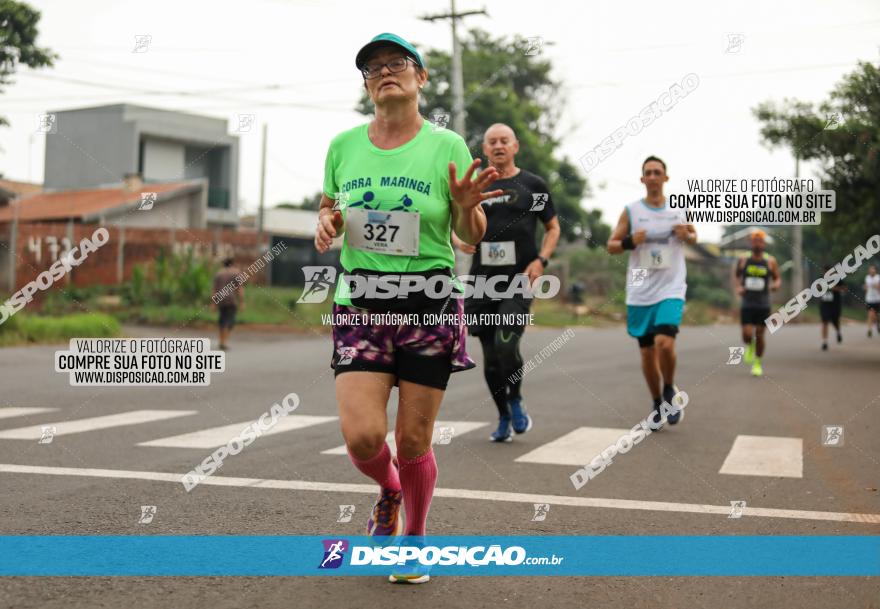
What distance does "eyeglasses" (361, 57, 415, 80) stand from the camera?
3.91 metres

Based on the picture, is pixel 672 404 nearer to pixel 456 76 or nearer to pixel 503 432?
pixel 503 432

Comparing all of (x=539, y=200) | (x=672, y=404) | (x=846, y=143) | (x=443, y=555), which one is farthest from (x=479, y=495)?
(x=846, y=143)

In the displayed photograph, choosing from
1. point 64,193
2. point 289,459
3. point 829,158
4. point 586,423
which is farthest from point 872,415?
point 64,193

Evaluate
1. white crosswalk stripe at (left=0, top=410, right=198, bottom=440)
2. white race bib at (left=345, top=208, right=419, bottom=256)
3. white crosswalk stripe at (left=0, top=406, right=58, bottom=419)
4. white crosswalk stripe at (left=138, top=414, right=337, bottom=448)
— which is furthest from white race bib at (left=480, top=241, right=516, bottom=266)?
white crosswalk stripe at (left=0, top=406, right=58, bottom=419)

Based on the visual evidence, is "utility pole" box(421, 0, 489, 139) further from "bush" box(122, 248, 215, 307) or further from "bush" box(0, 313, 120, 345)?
"bush" box(0, 313, 120, 345)

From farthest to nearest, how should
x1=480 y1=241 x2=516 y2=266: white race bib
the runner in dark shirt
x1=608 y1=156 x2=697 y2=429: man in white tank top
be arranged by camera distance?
the runner in dark shirt < x1=608 y1=156 x2=697 y2=429: man in white tank top < x1=480 y1=241 x2=516 y2=266: white race bib

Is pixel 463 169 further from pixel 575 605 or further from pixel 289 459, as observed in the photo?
pixel 289 459

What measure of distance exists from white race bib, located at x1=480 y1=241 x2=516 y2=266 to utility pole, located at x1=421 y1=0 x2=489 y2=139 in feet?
58.0

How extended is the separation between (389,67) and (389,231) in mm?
626

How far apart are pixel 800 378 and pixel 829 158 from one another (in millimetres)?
5593

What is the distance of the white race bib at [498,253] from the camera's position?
752cm

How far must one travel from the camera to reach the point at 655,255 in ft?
27.4

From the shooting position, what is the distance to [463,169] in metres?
3.94

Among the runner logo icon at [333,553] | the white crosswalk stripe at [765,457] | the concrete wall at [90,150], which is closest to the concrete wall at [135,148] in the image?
the concrete wall at [90,150]
